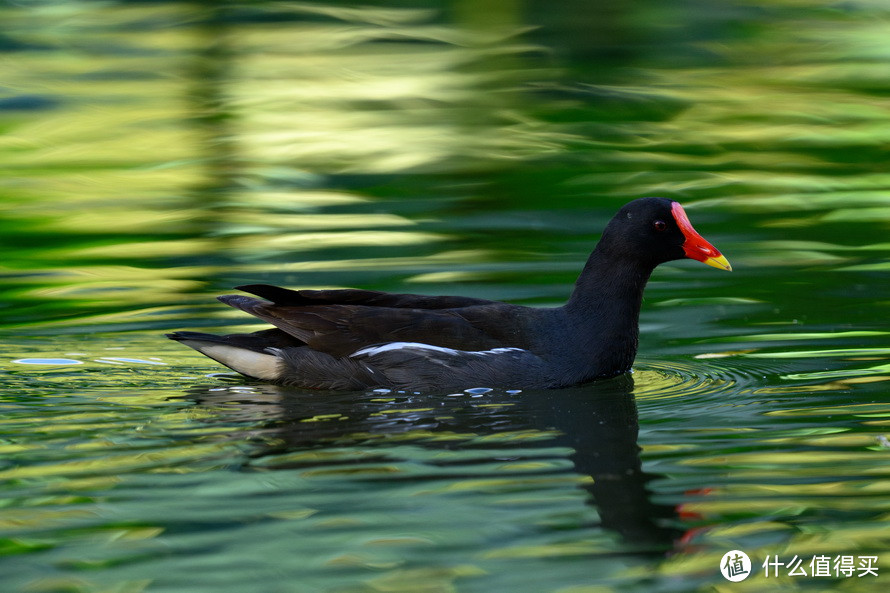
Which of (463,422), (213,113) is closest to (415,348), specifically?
(463,422)

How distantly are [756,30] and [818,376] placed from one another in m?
12.4

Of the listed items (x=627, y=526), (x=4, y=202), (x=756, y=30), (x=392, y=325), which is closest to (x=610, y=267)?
(x=392, y=325)

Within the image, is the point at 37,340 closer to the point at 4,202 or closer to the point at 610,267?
the point at 610,267

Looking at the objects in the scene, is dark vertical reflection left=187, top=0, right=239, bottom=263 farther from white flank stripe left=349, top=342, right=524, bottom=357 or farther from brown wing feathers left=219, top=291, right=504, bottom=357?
white flank stripe left=349, top=342, right=524, bottom=357

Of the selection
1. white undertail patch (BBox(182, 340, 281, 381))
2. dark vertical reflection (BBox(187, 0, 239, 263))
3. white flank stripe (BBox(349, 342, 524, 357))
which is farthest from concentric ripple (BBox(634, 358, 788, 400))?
dark vertical reflection (BBox(187, 0, 239, 263))

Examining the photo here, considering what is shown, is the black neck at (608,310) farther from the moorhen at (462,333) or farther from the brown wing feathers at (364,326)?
the brown wing feathers at (364,326)

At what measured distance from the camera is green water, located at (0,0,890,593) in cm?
462

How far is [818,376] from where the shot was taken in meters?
6.79

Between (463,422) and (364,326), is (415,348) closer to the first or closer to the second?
(364,326)

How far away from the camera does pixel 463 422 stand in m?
6.12

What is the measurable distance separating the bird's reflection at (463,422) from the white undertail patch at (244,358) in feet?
0.30

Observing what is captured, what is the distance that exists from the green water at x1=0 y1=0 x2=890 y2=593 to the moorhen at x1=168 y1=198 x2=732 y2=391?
0.56 feet

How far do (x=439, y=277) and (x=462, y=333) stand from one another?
6.99ft

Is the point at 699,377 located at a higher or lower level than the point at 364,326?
lower
